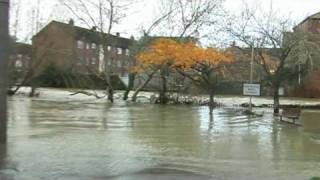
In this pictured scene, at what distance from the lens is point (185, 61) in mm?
42438

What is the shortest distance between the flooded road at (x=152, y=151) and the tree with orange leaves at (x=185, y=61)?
61.4 feet

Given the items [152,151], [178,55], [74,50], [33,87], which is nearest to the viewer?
[152,151]

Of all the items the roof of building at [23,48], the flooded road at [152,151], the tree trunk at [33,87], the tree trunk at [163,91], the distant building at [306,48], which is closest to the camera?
the flooded road at [152,151]

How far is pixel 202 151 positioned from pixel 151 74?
3332 centimetres

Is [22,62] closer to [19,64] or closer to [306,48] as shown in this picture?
[19,64]

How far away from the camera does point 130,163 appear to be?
12094 mm

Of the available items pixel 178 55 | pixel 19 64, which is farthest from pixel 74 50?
pixel 178 55

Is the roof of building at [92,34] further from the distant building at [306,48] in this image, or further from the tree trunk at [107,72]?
the distant building at [306,48]

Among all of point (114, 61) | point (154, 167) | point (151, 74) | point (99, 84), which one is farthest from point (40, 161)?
point (99, 84)

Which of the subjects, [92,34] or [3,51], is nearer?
[3,51]

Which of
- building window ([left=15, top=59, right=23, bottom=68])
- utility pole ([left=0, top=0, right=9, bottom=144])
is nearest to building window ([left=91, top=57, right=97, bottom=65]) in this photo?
building window ([left=15, top=59, right=23, bottom=68])

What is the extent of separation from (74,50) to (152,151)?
42.5 meters

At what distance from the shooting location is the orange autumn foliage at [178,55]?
41.8 metres

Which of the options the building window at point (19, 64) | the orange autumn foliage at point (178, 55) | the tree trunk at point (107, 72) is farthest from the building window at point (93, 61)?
the orange autumn foliage at point (178, 55)
